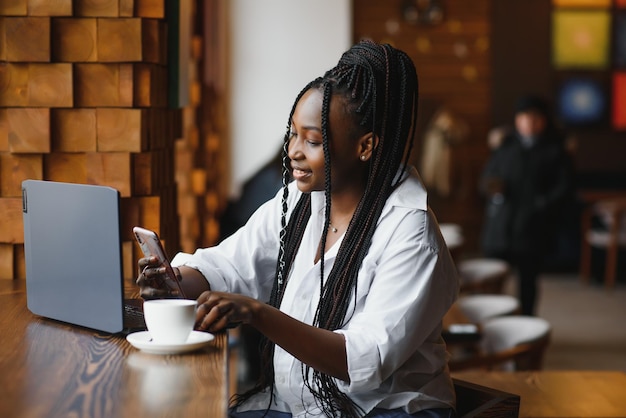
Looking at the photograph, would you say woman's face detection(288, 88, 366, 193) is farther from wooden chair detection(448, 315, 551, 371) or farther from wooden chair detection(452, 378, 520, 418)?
wooden chair detection(448, 315, 551, 371)

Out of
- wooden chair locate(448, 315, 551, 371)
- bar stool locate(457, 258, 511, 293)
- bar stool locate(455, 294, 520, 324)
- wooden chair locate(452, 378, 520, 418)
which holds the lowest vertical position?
bar stool locate(457, 258, 511, 293)

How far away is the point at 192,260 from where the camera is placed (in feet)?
6.49

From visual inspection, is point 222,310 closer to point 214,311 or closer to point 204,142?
point 214,311

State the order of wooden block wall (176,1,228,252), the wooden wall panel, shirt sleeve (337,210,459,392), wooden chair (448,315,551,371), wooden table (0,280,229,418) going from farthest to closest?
the wooden wall panel
wooden block wall (176,1,228,252)
wooden chair (448,315,551,371)
shirt sleeve (337,210,459,392)
wooden table (0,280,229,418)

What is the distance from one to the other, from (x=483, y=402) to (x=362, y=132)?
614mm

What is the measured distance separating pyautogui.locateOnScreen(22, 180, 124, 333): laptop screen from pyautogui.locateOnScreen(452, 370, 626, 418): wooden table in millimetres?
1263

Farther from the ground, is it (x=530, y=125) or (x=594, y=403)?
(x=530, y=125)

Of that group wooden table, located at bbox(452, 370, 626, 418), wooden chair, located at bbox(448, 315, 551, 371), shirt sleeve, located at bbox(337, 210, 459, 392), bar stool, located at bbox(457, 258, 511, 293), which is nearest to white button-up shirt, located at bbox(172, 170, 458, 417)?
shirt sleeve, located at bbox(337, 210, 459, 392)

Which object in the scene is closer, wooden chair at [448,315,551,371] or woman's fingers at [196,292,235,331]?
woman's fingers at [196,292,235,331]

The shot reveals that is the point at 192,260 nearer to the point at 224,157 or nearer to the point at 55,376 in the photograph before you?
the point at 55,376

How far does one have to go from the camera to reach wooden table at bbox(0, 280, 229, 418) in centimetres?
121

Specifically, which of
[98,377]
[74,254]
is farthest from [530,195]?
[98,377]

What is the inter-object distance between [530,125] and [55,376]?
4.99m

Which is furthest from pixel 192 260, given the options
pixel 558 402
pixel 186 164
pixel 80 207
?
pixel 186 164
